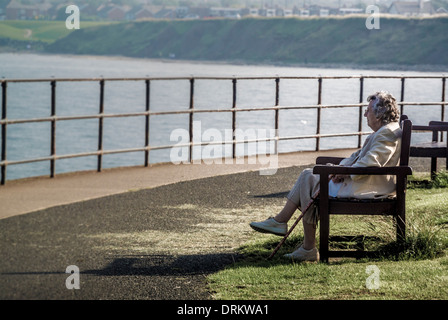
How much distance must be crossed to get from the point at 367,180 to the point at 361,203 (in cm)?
19

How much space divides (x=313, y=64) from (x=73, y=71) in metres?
36.1

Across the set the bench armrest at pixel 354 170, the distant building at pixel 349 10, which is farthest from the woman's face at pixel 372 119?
the distant building at pixel 349 10

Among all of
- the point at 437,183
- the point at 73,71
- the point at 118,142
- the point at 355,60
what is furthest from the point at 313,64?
the point at 437,183

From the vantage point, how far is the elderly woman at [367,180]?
18.8 feet

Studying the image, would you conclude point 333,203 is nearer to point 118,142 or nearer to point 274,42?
point 118,142

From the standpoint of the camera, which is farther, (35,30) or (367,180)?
(35,30)

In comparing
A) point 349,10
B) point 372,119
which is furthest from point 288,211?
point 349,10

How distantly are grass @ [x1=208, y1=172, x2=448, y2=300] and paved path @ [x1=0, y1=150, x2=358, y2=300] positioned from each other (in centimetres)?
20

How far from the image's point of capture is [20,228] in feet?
22.8

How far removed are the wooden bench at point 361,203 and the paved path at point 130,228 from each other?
0.74 metres

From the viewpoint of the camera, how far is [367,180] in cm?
582

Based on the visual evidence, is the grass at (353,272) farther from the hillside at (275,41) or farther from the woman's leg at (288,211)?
the hillside at (275,41)

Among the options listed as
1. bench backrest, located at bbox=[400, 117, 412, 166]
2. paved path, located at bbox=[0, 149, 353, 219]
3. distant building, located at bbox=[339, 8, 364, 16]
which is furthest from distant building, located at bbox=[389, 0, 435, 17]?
bench backrest, located at bbox=[400, 117, 412, 166]

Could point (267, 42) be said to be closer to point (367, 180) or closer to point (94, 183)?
point (94, 183)
